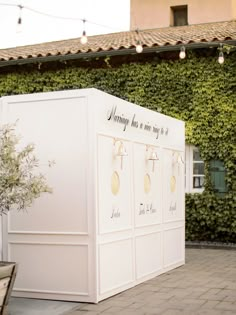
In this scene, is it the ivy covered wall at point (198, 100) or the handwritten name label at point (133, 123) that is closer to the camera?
the handwritten name label at point (133, 123)

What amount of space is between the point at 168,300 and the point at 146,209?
1.95 metres

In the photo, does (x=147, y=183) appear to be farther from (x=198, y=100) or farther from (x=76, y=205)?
(x=198, y=100)

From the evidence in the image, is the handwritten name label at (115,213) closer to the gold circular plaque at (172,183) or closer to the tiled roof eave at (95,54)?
Result: the gold circular plaque at (172,183)

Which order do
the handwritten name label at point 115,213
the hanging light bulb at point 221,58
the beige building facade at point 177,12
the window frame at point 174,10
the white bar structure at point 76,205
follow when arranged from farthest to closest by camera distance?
the window frame at point 174,10, the beige building facade at point 177,12, the hanging light bulb at point 221,58, the handwritten name label at point 115,213, the white bar structure at point 76,205

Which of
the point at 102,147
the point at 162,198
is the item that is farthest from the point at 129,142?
the point at 162,198

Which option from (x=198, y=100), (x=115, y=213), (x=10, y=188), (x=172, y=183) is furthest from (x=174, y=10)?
(x=10, y=188)

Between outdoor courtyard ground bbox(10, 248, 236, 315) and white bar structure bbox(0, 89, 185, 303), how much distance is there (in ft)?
0.75

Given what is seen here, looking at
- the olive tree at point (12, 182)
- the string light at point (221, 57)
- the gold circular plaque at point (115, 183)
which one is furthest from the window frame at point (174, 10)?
the olive tree at point (12, 182)

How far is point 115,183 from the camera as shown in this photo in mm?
8383

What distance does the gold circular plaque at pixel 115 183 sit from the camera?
27.2 feet

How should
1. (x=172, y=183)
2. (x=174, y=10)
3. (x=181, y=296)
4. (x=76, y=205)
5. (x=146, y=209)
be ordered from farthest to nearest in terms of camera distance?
(x=174, y=10), (x=172, y=183), (x=146, y=209), (x=181, y=296), (x=76, y=205)

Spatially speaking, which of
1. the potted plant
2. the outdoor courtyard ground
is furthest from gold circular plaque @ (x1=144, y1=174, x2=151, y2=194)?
the potted plant

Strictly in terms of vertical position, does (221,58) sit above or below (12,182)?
above

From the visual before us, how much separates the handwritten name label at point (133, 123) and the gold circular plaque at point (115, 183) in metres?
0.77
